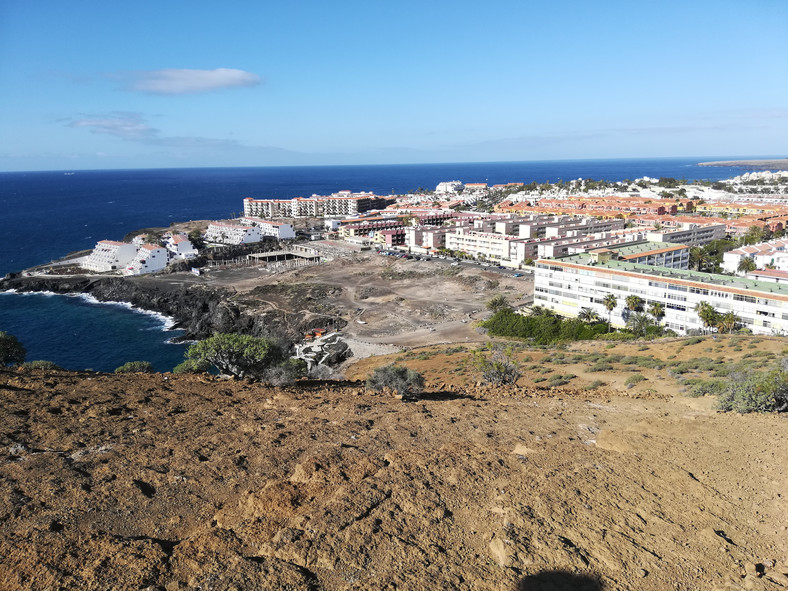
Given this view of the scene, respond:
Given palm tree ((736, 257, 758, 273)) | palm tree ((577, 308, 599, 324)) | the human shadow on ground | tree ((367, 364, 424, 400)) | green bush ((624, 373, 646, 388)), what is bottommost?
palm tree ((577, 308, 599, 324))

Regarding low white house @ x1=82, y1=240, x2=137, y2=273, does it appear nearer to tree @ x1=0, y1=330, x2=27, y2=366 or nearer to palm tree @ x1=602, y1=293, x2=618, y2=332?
tree @ x1=0, y1=330, x2=27, y2=366

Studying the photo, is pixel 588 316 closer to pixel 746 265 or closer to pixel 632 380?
pixel 632 380

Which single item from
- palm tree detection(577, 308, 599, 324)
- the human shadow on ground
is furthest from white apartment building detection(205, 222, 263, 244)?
the human shadow on ground

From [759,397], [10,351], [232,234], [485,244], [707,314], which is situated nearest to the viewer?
[759,397]

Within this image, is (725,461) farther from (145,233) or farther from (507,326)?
(145,233)

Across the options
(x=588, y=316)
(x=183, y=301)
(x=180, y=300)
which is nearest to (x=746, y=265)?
(x=588, y=316)

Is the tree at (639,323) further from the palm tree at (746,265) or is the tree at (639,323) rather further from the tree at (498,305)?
the palm tree at (746,265)

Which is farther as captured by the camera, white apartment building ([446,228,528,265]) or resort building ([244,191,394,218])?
resort building ([244,191,394,218])

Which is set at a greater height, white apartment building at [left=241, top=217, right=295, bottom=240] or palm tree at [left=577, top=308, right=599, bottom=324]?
white apartment building at [left=241, top=217, right=295, bottom=240]

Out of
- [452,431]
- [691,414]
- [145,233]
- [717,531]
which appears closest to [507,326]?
[691,414]
